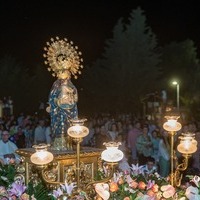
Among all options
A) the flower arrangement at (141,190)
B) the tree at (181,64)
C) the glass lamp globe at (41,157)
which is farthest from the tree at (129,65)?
the glass lamp globe at (41,157)

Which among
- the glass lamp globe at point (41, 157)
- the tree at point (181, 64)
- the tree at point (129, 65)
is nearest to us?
the glass lamp globe at point (41, 157)

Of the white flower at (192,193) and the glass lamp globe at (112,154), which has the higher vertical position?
the glass lamp globe at (112,154)

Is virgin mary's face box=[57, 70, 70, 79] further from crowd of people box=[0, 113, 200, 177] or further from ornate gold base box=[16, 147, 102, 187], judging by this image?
crowd of people box=[0, 113, 200, 177]

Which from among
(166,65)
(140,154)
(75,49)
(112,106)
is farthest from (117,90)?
(75,49)

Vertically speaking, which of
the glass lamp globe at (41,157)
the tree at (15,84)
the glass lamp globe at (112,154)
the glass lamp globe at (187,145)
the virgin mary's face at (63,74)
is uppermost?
the tree at (15,84)

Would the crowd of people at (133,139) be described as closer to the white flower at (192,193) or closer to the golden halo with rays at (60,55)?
the golden halo with rays at (60,55)

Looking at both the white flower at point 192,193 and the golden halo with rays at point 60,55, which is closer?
the white flower at point 192,193

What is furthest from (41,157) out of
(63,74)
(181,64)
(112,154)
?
(181,64)

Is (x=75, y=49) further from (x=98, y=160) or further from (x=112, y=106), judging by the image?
(x=112, y=106)

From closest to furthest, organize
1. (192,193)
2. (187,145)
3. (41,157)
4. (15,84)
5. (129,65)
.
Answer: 1. (41,157)
2. (192,193)
3. (187,145)
4. (129,65)
5. (15,84)

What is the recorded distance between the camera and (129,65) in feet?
149

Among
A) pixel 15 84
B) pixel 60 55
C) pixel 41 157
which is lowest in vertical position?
pixel 41 157

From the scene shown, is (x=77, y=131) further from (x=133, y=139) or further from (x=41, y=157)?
(x=133, y=139)

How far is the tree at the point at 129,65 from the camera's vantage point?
4481cm
